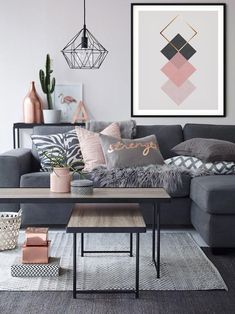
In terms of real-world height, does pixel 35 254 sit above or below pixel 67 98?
below

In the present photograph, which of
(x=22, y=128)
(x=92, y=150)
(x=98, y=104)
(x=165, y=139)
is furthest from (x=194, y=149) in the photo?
(x=22, y=128)

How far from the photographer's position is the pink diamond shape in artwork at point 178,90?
5156 mm

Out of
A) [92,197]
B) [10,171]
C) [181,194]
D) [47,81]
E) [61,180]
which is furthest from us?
[47,81]

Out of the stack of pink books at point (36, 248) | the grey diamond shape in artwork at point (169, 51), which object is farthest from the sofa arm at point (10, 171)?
the grey diamond shape in artwork at point (169, 51)

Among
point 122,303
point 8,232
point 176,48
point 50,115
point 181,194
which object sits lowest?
point 122,303

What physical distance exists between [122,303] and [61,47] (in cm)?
311

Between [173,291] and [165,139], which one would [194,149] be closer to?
A: [165,139]

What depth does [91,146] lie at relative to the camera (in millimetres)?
4434

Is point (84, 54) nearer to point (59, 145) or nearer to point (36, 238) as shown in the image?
point (59, 145)

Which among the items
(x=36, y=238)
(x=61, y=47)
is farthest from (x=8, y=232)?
(x=61, y=47)

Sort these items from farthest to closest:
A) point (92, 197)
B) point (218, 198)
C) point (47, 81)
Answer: point (47, 81), point (218, 198), point (92, 197)

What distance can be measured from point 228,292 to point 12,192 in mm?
1257

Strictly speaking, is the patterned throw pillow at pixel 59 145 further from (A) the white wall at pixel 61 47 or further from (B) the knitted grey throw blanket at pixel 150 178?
(A) the white wall at pixel 61 47

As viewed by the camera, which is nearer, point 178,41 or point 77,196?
point 77,196
